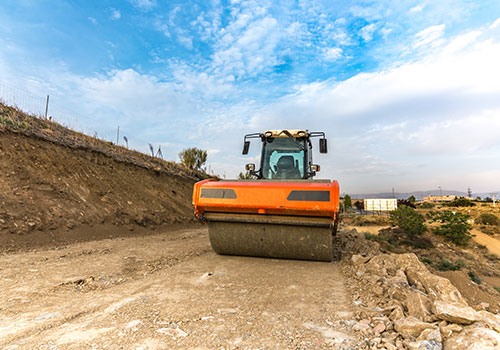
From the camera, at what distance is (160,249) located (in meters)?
6.84

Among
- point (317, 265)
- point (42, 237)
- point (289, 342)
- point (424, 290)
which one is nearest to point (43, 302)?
point (289, 342)

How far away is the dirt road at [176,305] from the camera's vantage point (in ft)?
A: 7.05

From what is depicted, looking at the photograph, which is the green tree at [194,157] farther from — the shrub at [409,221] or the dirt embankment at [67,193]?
the shrub at [409,221]

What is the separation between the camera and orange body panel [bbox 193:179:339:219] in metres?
4.10

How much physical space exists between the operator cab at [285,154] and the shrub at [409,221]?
34.7 ft

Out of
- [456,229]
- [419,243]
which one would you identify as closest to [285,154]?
[419,243]

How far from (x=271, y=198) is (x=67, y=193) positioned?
8.53 m

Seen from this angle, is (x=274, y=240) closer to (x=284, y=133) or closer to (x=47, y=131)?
(x=284, y=133)

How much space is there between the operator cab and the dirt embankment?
5977 millimetres

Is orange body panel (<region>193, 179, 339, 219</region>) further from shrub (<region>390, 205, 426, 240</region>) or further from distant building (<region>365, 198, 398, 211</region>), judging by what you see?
distant building (<region>365, 198, 398, 211</region>)

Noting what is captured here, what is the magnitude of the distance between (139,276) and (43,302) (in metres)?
1.34


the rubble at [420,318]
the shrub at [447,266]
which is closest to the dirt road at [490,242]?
the shrub at [447,266]

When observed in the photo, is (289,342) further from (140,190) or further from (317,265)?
(140,190)

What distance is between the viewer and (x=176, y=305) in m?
2.87
